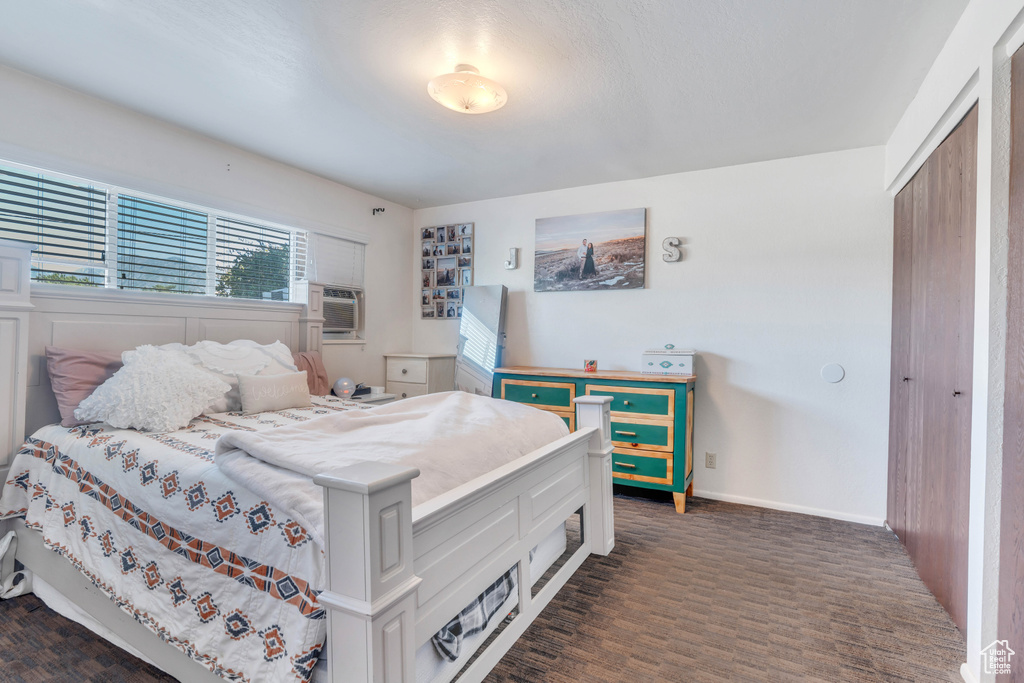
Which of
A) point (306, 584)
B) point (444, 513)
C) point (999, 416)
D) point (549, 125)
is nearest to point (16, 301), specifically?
point (306, 584)

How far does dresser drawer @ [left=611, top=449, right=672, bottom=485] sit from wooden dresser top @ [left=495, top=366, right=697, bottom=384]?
509mm

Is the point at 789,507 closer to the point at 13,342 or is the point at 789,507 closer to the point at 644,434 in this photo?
the point at 644,434

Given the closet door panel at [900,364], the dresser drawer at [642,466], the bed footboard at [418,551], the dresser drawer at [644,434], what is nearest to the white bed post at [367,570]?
the bed footboard at [418,551]

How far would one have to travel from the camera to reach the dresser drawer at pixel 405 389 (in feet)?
13.8

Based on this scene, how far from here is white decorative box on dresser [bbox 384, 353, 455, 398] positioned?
4.20 metres

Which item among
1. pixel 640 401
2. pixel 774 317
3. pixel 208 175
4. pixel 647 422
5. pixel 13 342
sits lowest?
pixel 647 422

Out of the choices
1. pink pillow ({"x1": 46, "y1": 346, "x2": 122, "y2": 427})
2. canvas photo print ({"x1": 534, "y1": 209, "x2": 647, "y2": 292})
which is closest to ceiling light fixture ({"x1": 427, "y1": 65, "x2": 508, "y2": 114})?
canvas photo print ({"x1": 534, "y1": 209, "x2": 647, "y2": 292})

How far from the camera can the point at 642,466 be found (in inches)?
131

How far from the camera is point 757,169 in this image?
3377 millimetres

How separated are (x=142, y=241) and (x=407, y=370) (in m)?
2.09

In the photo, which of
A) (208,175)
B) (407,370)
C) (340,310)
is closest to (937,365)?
(407,370)

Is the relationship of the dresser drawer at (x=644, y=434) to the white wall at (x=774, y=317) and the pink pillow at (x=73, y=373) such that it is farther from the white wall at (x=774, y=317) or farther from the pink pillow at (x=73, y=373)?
the pink pillow at (x=73, y=373)

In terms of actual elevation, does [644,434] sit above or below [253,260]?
below

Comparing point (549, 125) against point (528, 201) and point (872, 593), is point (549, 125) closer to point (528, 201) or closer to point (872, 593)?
point (528, 201)
